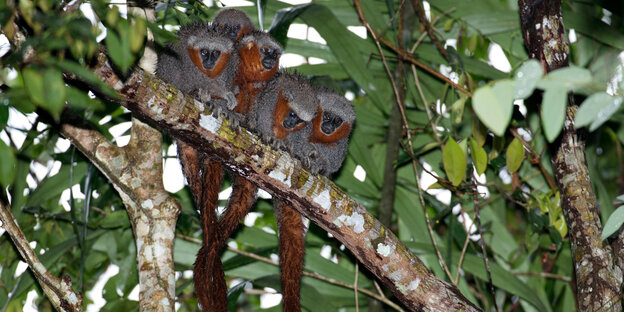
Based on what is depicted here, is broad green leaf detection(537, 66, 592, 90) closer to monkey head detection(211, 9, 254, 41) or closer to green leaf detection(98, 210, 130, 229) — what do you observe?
monkey head detection(211, 9, 254, 41)

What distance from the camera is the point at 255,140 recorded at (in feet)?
8.93

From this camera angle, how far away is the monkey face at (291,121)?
373 cm

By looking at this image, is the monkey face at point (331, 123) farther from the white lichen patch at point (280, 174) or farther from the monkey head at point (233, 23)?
the white lichen patch at point (280, 174)

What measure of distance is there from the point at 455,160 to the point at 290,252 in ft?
3.42

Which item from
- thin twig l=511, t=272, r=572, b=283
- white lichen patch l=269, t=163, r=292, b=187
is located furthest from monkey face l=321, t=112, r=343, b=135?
thin twig l=511, t=272, r=572, b=283

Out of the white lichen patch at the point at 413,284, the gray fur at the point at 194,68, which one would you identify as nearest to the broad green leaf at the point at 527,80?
the white lichen patch at the point at 413,284

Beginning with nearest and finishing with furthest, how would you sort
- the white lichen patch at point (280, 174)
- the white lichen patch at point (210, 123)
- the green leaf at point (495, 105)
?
1. the green leaf at point (495, 105)
2. the white lichen patch at point (210, 123)
3. the white lichen patch at point (280, 174)

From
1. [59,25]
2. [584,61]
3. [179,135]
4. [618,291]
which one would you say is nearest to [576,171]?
[618,291]

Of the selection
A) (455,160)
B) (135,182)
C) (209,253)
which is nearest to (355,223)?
(455,160)

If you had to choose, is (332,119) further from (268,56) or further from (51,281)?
(51,281)

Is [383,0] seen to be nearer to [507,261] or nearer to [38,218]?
[507,261]

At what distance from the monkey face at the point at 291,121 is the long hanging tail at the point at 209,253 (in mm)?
563

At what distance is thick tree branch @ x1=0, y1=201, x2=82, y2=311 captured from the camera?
2453 millimetres

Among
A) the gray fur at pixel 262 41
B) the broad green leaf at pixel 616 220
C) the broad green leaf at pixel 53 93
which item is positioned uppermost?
the broad green leaf at pixel 53 93
